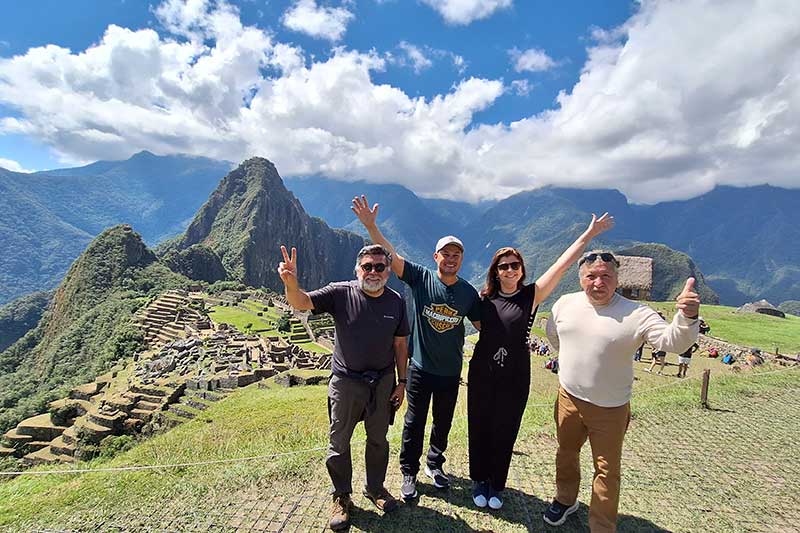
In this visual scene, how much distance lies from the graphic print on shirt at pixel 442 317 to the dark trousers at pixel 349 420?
1.97 feet

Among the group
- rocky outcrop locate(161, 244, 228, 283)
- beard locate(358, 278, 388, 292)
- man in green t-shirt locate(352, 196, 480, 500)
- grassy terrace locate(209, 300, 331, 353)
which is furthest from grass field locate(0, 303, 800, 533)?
rocky outcrop locate(161, 244, 228, 283)

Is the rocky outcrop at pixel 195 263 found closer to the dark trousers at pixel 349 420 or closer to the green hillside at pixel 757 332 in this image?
the green hillside at pixel 757 332

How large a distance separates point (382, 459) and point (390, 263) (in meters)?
1.75

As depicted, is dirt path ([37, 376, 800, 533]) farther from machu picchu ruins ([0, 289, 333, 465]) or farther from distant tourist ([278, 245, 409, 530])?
machu picchu ruins ([0, 289, 333, 465])

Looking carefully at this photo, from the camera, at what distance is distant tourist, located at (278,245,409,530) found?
132 inches

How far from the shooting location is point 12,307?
274ft

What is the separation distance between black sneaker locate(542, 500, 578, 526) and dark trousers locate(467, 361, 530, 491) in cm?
44

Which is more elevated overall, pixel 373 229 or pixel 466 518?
pixel 373 229

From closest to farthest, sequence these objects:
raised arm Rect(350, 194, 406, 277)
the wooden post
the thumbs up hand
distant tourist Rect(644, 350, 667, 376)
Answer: the thumbs up hand < raised arm Rect(350, 194, 406, 277) < the wooden post < distant tourist Rect(644, 350, 667, 376)

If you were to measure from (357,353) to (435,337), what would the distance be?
72cm

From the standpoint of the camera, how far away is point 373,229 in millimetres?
3871

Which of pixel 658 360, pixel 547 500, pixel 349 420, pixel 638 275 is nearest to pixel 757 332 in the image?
pixel 658 360

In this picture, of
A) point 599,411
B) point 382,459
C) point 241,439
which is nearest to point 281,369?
point 241,439

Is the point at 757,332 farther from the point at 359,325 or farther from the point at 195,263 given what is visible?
the point at 195,263
